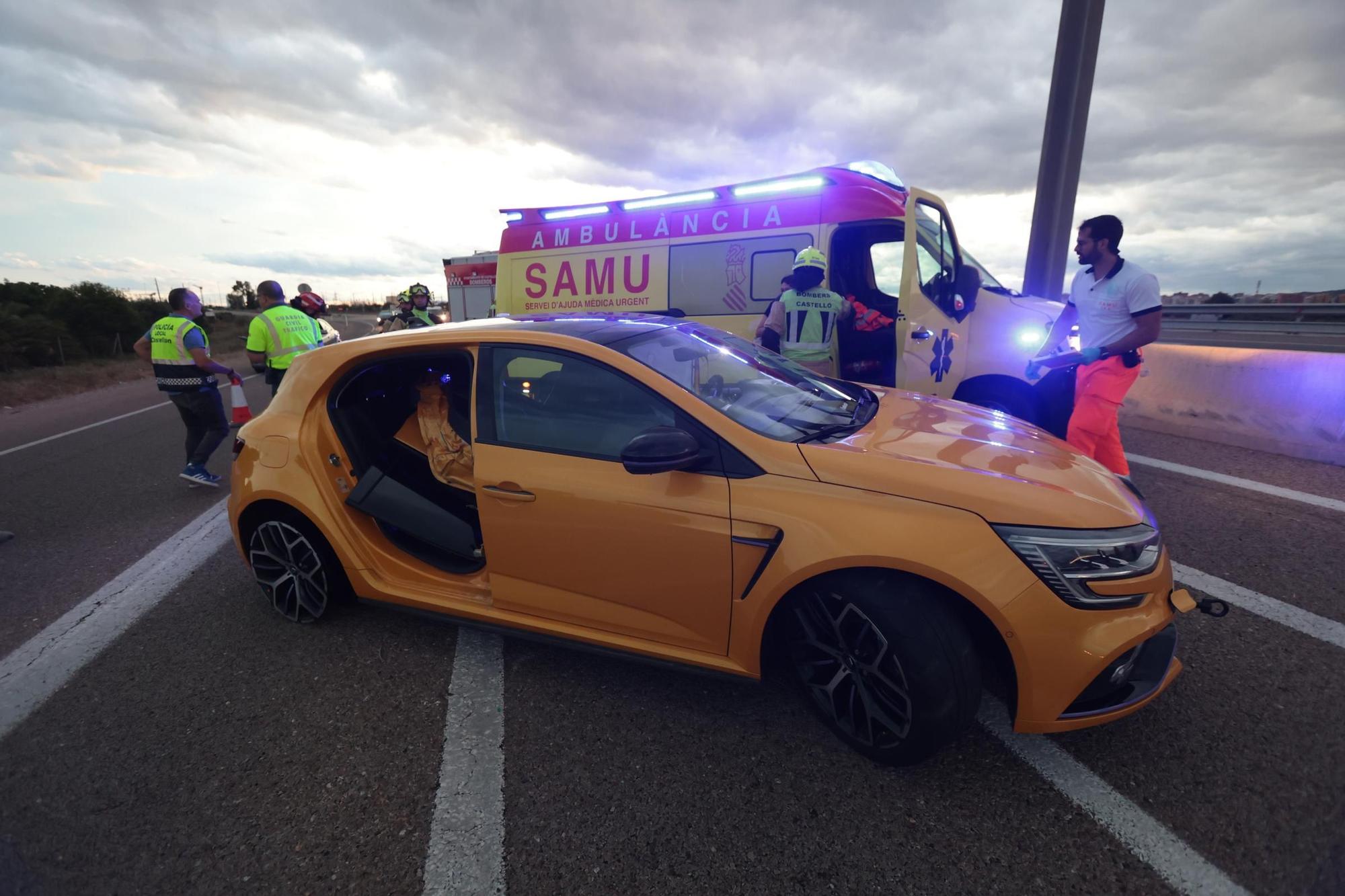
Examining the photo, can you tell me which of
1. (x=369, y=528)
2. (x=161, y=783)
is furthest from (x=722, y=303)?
(x=161, y=783)

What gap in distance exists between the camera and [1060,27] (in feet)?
27.7

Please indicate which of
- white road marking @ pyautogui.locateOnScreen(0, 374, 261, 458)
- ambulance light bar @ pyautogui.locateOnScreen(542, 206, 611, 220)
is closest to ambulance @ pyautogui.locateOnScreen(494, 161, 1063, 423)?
ambulance light bar @ pyautogui.locateOnScreen(542, 206, 611, 220)

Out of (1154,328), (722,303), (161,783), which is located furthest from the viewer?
(722,303)

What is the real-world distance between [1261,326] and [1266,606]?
63.2 feet

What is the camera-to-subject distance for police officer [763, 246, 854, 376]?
499cm

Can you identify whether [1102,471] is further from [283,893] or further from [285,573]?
[285,573]

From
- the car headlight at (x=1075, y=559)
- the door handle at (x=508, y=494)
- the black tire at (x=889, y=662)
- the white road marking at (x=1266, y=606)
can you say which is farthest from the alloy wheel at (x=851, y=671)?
the white road marking at (x=1266, y=606)

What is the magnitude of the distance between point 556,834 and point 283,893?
753 millimetres

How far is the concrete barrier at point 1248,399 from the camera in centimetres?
546

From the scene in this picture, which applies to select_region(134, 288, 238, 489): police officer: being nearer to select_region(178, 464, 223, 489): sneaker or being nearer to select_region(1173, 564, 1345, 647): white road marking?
select_region(178, 464, 223, 489): sneaker

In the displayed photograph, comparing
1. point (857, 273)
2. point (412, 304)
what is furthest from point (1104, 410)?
point (412, 304)

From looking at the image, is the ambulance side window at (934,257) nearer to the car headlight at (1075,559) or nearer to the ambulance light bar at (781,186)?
the ambulance light bar at (781,186)

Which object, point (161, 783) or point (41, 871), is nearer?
point (41, 871)

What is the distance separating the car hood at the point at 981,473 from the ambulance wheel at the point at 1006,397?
9.09 feet
